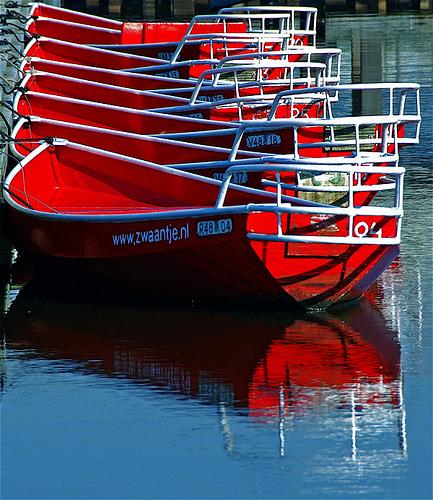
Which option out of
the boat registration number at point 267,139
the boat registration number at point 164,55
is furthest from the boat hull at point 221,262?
the boat registration number at point 164,55

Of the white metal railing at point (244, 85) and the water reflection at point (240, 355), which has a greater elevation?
the white metal railing at point (244, 85)

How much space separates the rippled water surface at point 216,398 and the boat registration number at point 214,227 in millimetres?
682

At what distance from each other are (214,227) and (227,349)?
37.9 inches

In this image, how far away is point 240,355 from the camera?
1070 centimetres

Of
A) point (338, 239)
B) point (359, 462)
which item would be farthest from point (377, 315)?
point (359, 462)

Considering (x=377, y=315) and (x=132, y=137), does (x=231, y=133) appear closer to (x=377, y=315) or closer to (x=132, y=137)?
(x=132, y=137)

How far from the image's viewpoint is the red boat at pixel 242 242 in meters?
11.2

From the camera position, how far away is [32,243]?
12836mm

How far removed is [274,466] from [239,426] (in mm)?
724

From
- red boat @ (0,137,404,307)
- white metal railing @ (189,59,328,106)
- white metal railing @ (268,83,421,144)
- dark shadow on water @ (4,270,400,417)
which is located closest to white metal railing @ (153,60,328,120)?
white metal railing @ (189,59,328,106)

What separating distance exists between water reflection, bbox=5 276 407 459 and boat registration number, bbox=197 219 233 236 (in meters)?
0.68

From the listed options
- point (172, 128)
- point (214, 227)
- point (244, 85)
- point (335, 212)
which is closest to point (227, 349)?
point (214, 227)

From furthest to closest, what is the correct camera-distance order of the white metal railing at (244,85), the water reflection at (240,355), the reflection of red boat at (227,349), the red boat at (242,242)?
1. the white metal railing at (244,85)
2. the red boat at (242,242)
3. the reflection of red boat at (227,349)
4. the water reflection at (240,355)

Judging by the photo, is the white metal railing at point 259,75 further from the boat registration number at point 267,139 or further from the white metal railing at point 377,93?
the boat registration number at point 267,139
